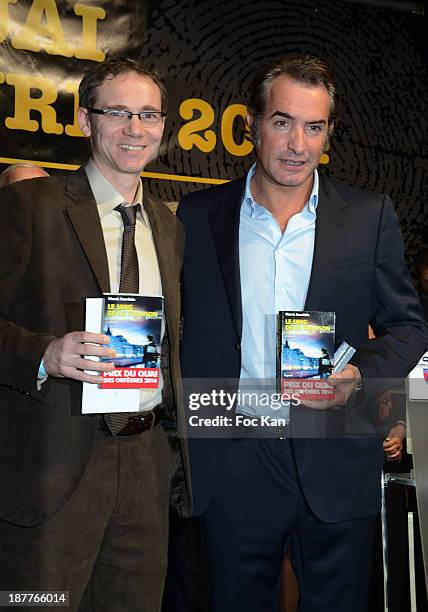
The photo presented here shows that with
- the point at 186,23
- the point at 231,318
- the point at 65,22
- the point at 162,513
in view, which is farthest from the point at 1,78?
the point at 162,513

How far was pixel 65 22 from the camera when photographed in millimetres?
4215

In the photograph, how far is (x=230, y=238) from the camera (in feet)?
7.51

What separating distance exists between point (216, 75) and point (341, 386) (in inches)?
115

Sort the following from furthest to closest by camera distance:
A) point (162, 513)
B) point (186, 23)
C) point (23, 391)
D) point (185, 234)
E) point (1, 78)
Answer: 1. point (186, 23)
2. point (1, 78)
3. point (185, 234)
4. point (162, 513)
5. point (23, 391)

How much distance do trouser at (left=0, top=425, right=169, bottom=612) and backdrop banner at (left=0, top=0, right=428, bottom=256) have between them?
96.5 inches

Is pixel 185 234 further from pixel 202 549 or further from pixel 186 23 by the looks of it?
pixel 186 23

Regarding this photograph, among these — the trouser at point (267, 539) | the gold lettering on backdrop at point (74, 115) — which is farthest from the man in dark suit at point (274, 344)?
the gold lettering on backdrop at point (74, 115)

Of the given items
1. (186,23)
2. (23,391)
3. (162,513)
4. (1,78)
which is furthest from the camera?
(186,23)

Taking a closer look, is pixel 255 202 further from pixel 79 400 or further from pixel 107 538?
pixel 107 538

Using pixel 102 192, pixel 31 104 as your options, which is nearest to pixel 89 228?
pixel 102 192

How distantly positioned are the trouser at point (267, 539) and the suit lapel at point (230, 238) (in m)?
0.35

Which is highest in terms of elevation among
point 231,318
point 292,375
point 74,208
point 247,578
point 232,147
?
point 232,147

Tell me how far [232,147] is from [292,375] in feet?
9.39

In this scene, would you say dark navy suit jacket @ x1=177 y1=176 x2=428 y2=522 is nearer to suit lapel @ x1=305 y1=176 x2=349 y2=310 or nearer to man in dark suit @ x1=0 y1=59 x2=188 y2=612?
suit lapel @ x1=305 y1=176 x2=349 y2=310
